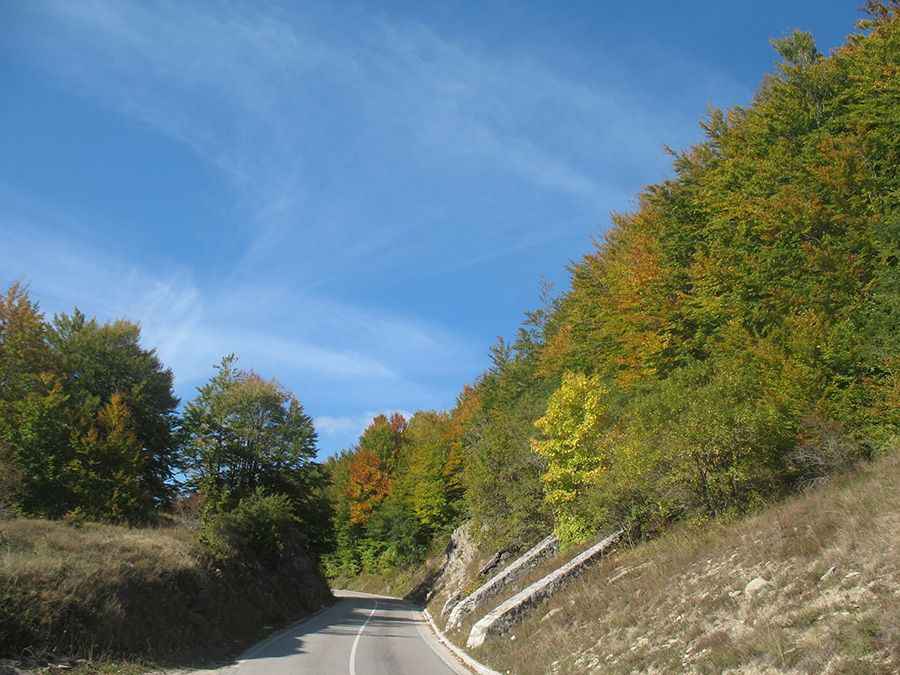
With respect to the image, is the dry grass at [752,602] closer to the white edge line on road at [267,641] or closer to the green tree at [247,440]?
the white edge line on road at [267,641]

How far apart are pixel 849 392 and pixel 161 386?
33.3 meters

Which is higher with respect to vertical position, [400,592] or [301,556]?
[301,556]

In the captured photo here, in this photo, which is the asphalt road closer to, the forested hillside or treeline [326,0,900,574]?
the forested hillside

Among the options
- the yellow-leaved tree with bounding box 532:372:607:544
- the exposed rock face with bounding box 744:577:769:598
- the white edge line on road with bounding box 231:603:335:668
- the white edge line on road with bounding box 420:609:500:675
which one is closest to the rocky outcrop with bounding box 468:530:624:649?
the white edge line on road with bounding box 420:609:500:675

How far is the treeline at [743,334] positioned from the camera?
17375mm

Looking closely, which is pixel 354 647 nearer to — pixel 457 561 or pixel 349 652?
pixel 349 652

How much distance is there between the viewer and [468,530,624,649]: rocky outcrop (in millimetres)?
18203

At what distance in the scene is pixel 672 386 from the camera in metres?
20.0

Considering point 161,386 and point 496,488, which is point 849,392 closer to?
point 496,488

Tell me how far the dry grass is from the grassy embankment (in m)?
8.54

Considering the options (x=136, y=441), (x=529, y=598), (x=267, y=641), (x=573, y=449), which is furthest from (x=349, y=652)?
(x=136, y=441)

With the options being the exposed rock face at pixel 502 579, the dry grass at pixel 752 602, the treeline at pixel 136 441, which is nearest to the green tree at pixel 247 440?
the treeline at pixel 136 441

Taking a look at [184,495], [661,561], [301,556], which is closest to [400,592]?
[301,556]

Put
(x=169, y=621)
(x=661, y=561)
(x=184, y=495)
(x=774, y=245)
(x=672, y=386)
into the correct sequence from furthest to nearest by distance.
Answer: (x=184, y=495)
(x=774, y=245)
(x=672, y=386)
(x=169, y=621)
(x=661, y=561)
